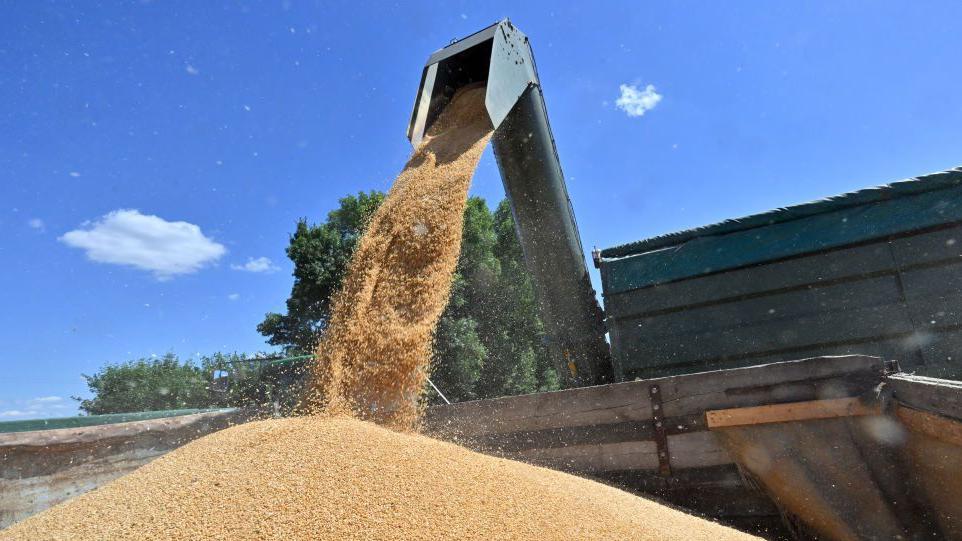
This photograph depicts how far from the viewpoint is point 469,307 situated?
17.2 meters

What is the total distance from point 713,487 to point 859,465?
55 centimetres

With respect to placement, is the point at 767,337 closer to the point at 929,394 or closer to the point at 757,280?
the point at 757,280

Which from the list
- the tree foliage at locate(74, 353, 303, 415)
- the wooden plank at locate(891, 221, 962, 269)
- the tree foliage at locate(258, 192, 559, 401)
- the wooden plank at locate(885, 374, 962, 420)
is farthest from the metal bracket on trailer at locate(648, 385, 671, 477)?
the tree foliage at locate(74, 353, 303, 415)

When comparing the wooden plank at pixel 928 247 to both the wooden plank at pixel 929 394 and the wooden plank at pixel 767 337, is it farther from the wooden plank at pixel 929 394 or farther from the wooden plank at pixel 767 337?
the wooden plank at pixel 929 394

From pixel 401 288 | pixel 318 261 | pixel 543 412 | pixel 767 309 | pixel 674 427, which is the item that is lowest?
pixel 674 427

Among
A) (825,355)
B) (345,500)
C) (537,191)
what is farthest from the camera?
(537,191)

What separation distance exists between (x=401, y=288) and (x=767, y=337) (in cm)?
230

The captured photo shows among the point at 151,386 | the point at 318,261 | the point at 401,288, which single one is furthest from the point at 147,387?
the point at 401,288

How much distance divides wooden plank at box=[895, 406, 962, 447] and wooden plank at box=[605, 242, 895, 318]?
1654mm

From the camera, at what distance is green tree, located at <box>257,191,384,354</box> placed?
1631 centimetres

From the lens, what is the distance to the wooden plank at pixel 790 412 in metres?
Answer: 1.93

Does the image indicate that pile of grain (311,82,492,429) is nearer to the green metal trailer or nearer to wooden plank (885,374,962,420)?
the green metal trailer

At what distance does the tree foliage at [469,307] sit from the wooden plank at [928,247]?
12737 millimetres

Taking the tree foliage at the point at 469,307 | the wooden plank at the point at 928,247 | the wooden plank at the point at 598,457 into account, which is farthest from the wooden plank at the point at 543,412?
the tree foliage at the point at 469,307
